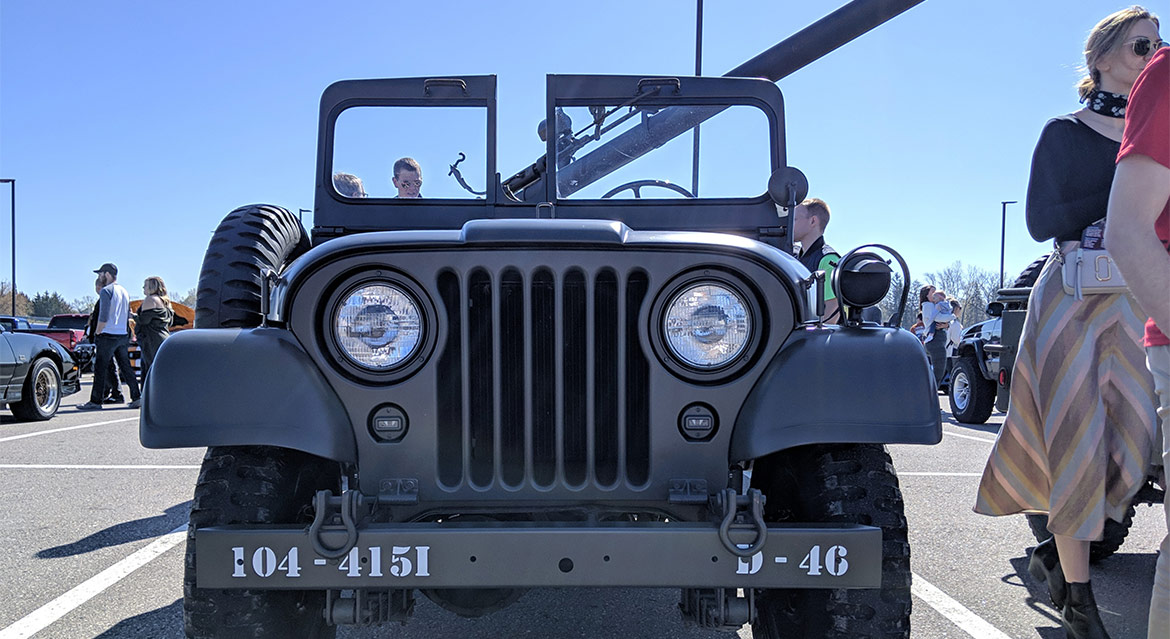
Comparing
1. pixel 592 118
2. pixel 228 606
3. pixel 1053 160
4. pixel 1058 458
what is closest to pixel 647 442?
pixel 228 606

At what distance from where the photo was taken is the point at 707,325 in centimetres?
209

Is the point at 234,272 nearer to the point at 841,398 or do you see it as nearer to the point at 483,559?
the point at 483,559

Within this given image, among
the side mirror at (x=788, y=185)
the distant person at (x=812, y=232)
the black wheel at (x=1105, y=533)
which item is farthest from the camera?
the distant person at (x=812, y=232)

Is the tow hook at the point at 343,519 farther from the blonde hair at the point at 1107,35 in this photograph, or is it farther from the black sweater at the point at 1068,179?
the blonde hair at the point at 1107,35

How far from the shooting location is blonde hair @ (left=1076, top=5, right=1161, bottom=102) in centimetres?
256

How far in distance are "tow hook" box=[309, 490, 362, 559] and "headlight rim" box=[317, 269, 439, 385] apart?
1.09ft

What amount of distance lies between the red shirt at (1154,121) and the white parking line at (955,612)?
1.59m

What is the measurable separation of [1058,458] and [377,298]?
7.06 feet

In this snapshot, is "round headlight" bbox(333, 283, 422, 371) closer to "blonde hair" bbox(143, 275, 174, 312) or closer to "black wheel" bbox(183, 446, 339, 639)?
"black wheel" bbox(183, 446, 339, 639)

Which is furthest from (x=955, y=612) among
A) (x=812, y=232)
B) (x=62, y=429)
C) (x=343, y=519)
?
(x=62, y=429)

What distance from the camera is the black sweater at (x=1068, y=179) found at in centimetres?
265

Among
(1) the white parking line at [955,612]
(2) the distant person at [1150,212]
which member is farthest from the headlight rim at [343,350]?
(1) the white parking line at [955,612]

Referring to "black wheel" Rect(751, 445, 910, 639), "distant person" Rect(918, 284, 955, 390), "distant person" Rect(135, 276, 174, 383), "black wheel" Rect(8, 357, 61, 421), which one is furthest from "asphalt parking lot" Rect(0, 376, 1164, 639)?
"distant person" Rect(918, 284, 955, 390)

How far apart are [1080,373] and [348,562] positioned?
223 centimetres
